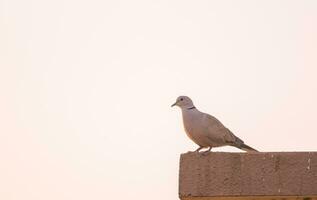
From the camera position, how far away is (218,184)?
15.3 feet

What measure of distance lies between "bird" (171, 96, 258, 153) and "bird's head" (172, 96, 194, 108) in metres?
0.45

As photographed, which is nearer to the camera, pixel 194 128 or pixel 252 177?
pixel 252 177

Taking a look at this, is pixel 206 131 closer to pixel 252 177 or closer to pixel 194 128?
pixel 194 128

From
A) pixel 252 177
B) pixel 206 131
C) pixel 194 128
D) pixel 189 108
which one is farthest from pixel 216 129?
pixel 252 177

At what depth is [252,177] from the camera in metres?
4.67

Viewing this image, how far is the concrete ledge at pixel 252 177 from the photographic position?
15.1 feet

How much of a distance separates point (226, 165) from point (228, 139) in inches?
60.2

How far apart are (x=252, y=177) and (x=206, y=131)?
56.1 inches

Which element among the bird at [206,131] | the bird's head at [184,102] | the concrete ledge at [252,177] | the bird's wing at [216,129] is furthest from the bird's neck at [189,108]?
the concrete ledge at [252,177]

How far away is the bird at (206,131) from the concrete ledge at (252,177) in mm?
1319

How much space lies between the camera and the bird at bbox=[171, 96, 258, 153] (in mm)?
6070

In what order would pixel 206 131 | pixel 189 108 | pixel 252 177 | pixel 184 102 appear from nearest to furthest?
pixel 252 177
pixel 206 131
pixel 189 108
pixel 184 102

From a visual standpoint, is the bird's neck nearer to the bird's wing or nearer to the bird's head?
the bird's head

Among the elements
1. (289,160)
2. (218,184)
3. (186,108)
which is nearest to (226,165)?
(218,184)
